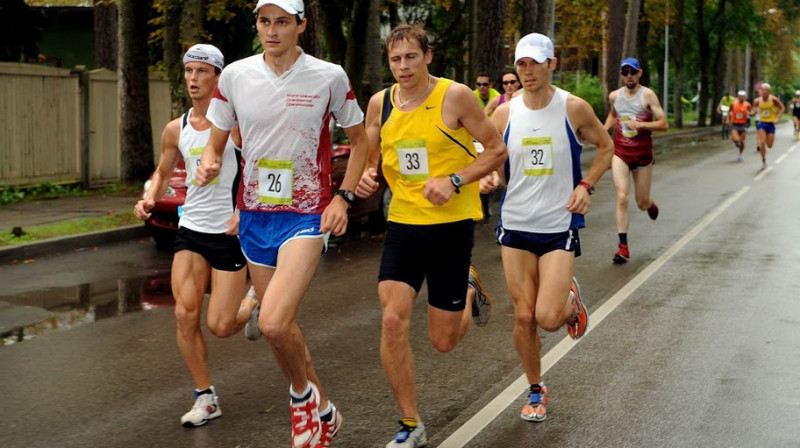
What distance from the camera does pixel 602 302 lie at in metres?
9.66

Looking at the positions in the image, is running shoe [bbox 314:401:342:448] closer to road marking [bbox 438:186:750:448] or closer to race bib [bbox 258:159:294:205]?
road marking [bbox 438:186:750:448]

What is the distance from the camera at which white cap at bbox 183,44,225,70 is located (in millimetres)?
6145

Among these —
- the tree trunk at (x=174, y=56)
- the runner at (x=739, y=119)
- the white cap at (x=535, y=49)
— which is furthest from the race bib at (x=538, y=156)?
the runner at (x=739, y=119)

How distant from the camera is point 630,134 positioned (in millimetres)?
12461

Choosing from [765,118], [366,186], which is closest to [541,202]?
[366,186]

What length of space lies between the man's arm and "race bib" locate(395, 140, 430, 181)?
1534mm

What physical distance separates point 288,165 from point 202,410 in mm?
1557

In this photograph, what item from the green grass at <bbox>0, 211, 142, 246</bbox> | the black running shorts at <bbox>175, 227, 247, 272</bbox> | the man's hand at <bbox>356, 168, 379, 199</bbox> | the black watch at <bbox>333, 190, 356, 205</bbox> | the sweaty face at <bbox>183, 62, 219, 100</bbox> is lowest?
the green grass at <bbox>0, 211, 142, 246</bbox>

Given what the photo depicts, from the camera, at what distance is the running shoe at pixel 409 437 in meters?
5.36

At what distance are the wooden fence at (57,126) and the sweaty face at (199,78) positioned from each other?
1317 centimetres


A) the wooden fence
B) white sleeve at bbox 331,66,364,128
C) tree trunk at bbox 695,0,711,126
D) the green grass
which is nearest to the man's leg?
white sleeve at bbox 331,66,364,128

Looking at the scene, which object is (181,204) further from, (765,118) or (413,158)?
(765,118)

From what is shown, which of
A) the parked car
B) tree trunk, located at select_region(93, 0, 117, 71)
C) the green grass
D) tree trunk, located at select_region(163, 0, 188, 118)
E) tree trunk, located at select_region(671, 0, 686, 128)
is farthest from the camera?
tree trunk, located at select_region(671, 0, 686, 128)

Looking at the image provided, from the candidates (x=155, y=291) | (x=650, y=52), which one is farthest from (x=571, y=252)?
(x=650, y=52)
